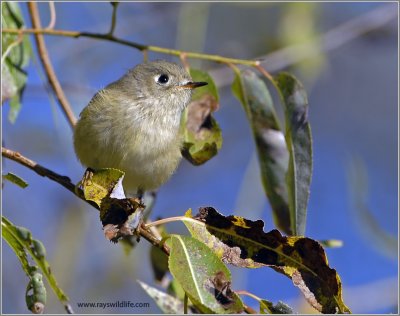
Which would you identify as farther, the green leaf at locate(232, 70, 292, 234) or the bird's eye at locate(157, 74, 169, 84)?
the bird's eye at locate(157, 74, 169, 84)

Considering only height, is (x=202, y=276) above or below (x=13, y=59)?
below

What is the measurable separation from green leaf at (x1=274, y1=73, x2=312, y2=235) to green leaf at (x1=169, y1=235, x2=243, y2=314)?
24.6 inches

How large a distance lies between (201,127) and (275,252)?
916mm

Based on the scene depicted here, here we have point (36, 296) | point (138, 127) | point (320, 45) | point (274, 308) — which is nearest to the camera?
point (274, 308)

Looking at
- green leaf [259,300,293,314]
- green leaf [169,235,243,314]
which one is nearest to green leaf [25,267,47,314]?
green leaf [169,235,243,314]

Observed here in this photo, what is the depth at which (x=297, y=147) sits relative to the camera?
2.63 m

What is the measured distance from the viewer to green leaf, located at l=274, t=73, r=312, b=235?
2.49m

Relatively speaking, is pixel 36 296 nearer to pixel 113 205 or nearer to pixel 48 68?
pixel 113 205

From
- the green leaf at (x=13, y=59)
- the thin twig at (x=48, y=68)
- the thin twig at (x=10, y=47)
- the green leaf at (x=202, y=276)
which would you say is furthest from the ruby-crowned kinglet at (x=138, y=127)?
the green leaf at (x=202, y=276)

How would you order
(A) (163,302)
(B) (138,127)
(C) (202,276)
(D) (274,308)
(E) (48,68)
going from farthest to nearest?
1. (E) (48,68)
2. (B) (138,127)
3. (A) (163,302)
4. (D) (274,308)
5. (C) (202,276)

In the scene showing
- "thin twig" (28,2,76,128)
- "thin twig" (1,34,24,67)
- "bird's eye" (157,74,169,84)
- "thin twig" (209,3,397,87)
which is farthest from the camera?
"thin twig" (209,3,397,87)

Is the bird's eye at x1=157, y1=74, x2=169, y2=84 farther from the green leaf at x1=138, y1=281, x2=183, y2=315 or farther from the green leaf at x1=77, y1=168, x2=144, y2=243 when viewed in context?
the green leaf at x1=77, y1=168, x2=144, y2=243

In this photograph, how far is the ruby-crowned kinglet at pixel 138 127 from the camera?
2.73 metres

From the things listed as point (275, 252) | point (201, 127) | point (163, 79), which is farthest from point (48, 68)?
point (275, 252)
